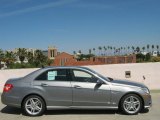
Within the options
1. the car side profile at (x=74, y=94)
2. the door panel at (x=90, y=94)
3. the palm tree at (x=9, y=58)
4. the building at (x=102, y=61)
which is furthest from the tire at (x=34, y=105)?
the palm tree at (x=9, y=58)

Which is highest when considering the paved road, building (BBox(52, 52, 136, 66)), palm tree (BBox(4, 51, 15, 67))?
palm tree (BBox(4, 51, 15, 67))

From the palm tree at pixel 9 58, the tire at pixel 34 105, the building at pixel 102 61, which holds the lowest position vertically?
the tire at pixel 34 105

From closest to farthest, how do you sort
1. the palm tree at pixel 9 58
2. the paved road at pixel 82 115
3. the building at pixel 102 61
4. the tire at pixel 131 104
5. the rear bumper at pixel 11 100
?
the paved road at pixel 82 115, the tire at pixel 131 104, the rear bumper at pixel 11 100, the building at pixel 102 61, the palm tree at pixel 9 58

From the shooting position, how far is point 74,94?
980 centimetres

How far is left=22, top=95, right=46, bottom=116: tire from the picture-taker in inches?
388

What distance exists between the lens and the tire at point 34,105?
388 inches

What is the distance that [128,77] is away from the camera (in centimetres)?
1608

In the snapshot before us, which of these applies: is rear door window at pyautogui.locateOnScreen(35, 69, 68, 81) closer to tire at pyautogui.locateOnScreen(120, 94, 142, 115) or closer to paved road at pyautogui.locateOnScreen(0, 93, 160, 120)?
paved road at pyautogui.locateOnScreen(0, 93, 160, 120)

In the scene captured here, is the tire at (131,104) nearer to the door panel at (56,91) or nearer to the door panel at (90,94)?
Result: the door panel at (90,94)

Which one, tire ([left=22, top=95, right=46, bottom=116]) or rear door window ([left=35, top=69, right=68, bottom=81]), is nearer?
tire ([left=22, top=95, right=46, bottom=116])

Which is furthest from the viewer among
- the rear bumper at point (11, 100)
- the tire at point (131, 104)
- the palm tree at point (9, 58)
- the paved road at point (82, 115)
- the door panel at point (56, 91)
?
the palm tree at point (9, 58)

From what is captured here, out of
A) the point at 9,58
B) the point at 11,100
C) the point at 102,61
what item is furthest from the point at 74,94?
the point at 9,58

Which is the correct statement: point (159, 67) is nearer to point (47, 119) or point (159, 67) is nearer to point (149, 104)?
point (149, 104)

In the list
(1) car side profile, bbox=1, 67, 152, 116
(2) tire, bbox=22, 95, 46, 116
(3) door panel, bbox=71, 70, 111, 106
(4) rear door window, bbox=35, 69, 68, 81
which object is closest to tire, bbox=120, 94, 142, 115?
(1) car side profile, bbox=1, 67, 152, 116
